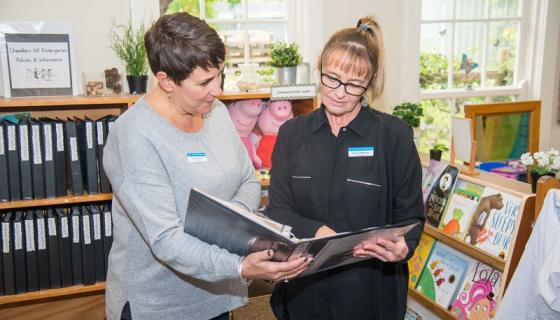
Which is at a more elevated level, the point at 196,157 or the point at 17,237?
the point at 196,157

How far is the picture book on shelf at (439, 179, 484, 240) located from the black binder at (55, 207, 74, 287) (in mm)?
1661

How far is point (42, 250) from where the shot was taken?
2.30 m

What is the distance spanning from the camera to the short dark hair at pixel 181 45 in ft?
3.75

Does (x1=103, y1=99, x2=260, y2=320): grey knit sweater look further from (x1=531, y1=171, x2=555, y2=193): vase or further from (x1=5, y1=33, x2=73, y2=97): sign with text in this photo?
(x1=5, y1=33, x2=73, y2=97): sign with text

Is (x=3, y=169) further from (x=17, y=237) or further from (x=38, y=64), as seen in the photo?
(x=38, y=64)

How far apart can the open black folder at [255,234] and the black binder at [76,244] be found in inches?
53.5

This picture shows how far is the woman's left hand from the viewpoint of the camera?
125 cm

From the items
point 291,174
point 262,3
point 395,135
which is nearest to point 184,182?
point 291,174

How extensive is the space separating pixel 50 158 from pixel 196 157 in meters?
1.27

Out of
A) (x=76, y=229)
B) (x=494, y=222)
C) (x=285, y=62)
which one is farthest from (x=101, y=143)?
(x=494, y=222)

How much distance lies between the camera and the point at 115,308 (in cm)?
133

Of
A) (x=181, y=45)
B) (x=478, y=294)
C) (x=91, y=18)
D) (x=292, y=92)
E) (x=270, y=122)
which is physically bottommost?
(x=478, y=294)

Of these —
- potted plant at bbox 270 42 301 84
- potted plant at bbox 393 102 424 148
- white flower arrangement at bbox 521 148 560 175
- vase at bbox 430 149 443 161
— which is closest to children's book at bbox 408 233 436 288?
vase at bbox 430 149 443 161

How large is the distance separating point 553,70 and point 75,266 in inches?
126
